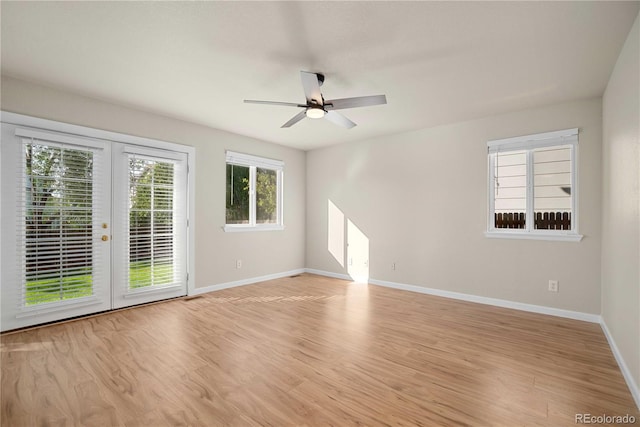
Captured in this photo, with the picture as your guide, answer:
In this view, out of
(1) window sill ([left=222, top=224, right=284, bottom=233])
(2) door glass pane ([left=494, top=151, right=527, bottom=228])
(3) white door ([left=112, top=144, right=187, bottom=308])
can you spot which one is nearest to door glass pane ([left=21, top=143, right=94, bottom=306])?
(3) white door ([left=112, top=144, right=187, bottom=308])

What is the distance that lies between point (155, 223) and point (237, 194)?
146cm

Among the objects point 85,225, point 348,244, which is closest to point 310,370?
point 85,225

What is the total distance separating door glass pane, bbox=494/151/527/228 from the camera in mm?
3969

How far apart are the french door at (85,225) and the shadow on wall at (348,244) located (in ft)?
8.81

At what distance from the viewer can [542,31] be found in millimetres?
2252

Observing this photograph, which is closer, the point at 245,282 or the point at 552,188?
the point at 552,188

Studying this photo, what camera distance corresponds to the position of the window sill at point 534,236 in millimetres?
3566

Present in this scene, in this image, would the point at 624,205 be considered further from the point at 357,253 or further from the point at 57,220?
the point at 57,220

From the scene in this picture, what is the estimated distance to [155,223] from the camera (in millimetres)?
4105

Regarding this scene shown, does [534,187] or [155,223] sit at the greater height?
[534,187]

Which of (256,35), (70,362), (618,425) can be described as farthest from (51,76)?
(618,425)

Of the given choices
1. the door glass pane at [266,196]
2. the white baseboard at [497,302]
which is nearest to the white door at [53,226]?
the door glass pane at [266,196]

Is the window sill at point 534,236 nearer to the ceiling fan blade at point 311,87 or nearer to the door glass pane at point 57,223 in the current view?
the ceiling fan blade at point 311,87

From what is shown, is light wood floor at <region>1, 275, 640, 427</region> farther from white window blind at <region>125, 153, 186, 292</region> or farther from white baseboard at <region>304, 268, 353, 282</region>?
white baseboard at <region>304, 268, 353, 282</region>
